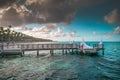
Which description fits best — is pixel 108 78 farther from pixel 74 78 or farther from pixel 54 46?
pixel 54 46

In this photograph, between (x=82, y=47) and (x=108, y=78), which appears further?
(x=82, y=47)

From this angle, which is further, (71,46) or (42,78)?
(71,46)

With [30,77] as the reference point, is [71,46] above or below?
above

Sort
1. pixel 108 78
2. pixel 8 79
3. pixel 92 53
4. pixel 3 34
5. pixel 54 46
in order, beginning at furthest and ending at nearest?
pixel 3 34, pixel 54 46, pixel 92 53, pixel 108 78, pixel 8 79

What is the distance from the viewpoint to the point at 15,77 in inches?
806

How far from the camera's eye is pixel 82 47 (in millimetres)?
44469

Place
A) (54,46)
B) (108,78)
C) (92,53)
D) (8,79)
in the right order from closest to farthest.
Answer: (8,79) → (108,78) → (92,53) → (54,46)

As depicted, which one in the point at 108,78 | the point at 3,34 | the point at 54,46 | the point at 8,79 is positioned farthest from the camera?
the point at 3,34

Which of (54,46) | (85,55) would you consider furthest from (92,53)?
(54,46)

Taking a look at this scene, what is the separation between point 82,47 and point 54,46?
336 inches

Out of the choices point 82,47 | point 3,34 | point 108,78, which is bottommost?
point 108,78

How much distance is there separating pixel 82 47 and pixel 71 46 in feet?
12.5

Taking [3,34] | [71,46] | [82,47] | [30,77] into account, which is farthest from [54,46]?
[3,34]

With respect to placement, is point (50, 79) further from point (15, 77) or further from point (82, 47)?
point (82, 47)
